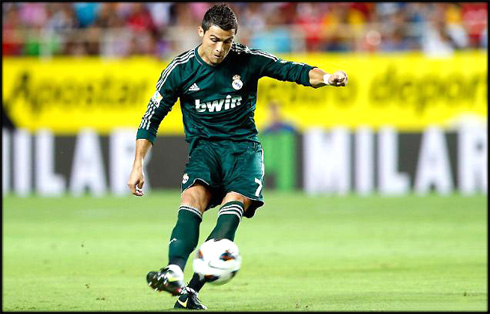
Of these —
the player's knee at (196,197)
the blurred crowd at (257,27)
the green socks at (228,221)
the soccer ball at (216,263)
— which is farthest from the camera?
the blurred crowd at (257,27)

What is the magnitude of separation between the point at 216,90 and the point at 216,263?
4.36ft

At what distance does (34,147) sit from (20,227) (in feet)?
24.1

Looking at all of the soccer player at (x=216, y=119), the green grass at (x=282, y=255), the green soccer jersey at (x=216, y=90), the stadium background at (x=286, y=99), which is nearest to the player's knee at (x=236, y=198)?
the soccer player at (x=216, y=119)

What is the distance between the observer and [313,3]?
23.8 meters

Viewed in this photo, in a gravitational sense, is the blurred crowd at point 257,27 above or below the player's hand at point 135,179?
above

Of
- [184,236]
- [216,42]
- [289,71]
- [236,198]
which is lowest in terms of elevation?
[184,236]

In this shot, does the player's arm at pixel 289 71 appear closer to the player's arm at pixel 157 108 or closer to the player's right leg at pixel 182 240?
the player's arm at pixel 157 108

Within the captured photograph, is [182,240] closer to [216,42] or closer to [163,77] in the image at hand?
[163,77]

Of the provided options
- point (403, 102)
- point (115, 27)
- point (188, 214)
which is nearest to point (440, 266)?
point (188, 214)

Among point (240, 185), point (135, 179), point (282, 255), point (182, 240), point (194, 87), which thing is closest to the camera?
point (182, 240)

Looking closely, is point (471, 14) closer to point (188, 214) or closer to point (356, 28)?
point (356, 28)

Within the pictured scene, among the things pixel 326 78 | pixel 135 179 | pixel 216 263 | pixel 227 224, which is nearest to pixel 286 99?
pixel 326 78

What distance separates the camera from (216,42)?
7258mm

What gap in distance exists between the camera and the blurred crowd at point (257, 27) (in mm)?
22750
